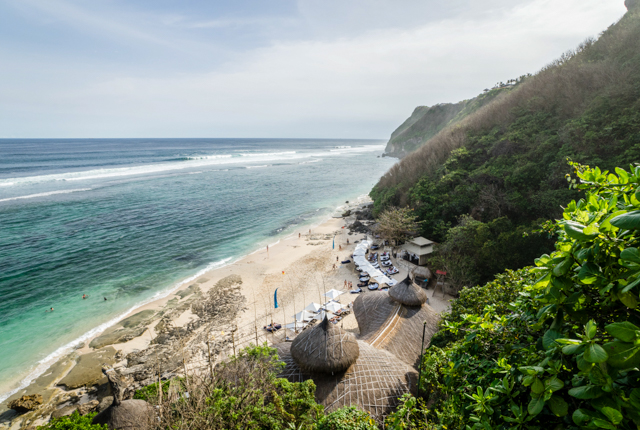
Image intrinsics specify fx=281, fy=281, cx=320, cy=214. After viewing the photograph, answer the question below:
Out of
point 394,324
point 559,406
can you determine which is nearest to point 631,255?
point 559,406

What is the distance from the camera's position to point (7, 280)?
22500 millimetres

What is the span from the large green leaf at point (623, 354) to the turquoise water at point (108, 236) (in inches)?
883

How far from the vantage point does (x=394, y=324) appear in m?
13.4

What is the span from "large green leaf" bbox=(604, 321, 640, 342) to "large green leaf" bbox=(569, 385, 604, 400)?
18.3 inches

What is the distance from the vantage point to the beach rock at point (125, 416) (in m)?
8.03

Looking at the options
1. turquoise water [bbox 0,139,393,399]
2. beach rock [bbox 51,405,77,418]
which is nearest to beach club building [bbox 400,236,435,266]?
turquoise water [bbox 0,139,393,399]

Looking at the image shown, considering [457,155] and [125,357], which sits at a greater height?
[457,155]

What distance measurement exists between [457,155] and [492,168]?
5.24m

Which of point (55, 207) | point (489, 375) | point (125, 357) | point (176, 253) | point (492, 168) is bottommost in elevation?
point (125, 357)

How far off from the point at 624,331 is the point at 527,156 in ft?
84.3

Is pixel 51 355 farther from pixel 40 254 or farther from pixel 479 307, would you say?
pixel 479 307

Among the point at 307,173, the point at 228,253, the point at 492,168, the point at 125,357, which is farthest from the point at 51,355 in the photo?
the point at 307,173

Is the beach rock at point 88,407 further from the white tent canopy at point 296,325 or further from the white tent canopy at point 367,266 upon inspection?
the white tent canopy at point 367,266

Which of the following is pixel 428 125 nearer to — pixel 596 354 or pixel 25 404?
pixel 25 404
